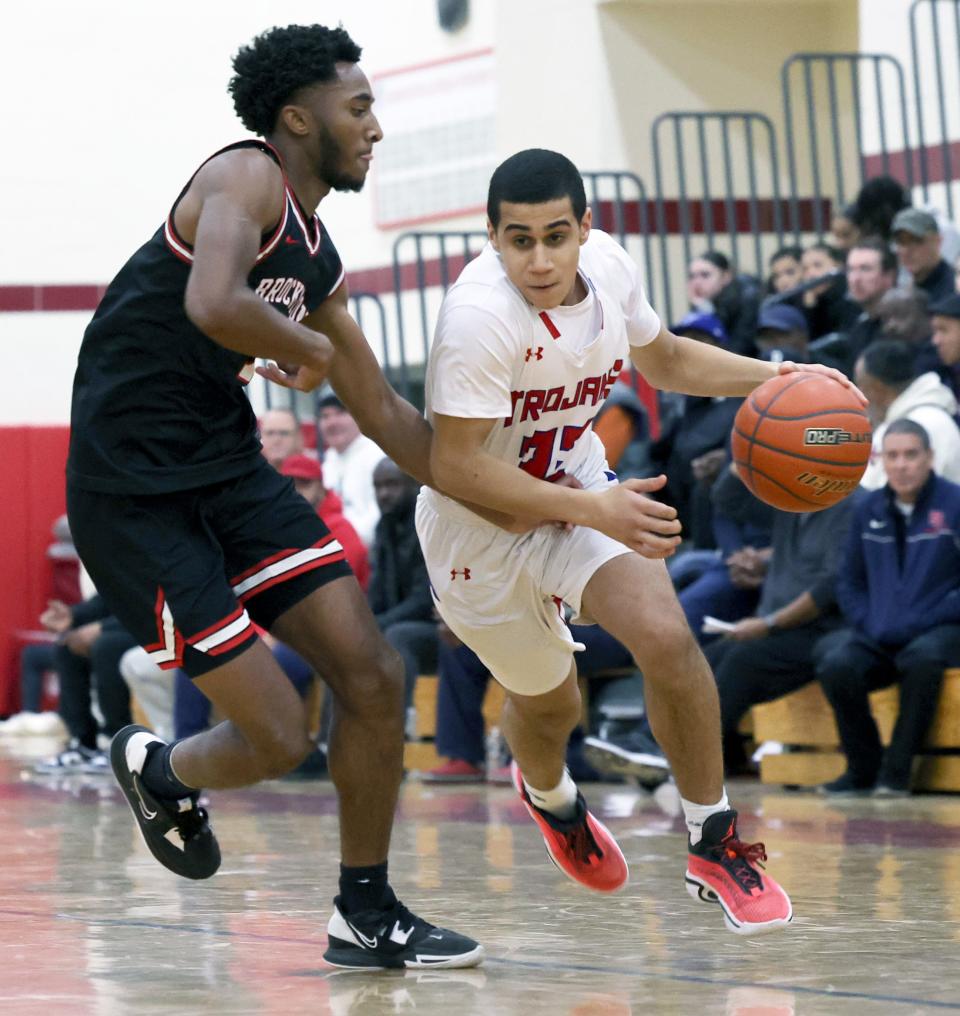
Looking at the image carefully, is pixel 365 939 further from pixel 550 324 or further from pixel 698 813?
pixel 550 324

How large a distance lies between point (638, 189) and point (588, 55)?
49.3 inches

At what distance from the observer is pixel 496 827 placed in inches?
301

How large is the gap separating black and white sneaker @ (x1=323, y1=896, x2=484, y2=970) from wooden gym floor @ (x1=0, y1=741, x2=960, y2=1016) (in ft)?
0.14

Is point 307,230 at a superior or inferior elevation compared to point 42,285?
inferior

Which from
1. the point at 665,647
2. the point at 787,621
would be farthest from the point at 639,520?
the point at 787,621

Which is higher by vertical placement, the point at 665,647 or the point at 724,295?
the point at 724,295

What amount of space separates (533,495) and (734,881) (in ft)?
3.29

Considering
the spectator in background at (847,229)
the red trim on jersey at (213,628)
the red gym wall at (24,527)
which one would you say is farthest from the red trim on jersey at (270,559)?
the red gym wall at (24,527)

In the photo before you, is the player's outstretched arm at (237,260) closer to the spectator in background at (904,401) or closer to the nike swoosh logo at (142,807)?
the nike swoosh logo at (142,807)

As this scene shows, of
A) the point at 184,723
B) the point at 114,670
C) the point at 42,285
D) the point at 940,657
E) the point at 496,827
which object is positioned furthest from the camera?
the point at 42,285

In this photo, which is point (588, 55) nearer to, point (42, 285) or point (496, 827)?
point (42, 285)

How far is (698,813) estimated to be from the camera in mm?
4758

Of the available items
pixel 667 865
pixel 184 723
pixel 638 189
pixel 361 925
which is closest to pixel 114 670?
pixel 184 723

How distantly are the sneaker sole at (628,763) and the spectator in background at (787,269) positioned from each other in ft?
12.1
